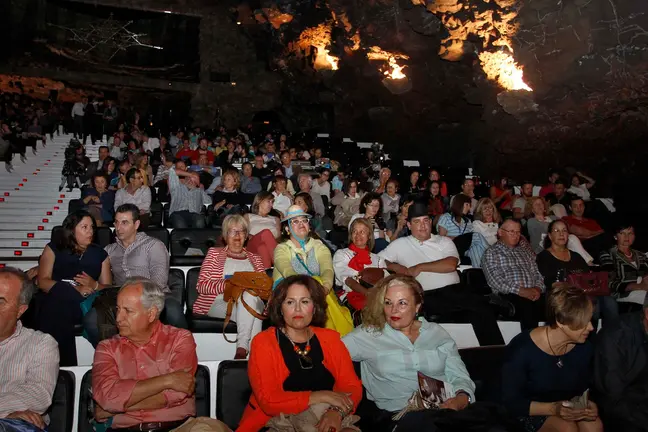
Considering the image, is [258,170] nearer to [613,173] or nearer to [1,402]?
[613,173]

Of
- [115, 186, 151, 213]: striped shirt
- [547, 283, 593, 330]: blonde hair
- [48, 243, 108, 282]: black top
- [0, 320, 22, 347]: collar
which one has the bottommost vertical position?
[0, 320, 22, 347]: collar

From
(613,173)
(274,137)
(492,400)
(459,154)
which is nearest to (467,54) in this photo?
(459,154)

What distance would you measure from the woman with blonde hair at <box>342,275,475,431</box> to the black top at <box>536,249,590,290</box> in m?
2.05

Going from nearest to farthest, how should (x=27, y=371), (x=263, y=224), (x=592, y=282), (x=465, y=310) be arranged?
(x=27, y=371) → (x=465, y=310) → (x=592, y=282) → (x=263, y=224)

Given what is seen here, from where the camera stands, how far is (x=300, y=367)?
262 centimetres

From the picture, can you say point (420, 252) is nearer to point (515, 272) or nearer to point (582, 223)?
point (515, 272)

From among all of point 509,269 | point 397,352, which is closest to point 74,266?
point 397,352

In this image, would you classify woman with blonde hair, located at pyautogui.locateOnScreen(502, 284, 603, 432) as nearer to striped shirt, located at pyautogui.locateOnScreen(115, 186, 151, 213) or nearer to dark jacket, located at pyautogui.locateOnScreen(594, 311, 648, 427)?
dark jacket, located at pyautogui.locateOnScreen(594, 311, 648, 427)

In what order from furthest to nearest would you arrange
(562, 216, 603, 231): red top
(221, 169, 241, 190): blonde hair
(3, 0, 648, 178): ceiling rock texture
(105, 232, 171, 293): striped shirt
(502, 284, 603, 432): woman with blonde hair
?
(3, 0, 648, 178): ceiling rock texture, (221, 169, 241, 190): blonde hair, (562, 216, 603, 231): red top, (105, 232, 171, 293): striped shirt, (502, 284, 603, 432): woman with blonde hair

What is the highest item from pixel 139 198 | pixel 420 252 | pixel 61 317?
pixel 139 198

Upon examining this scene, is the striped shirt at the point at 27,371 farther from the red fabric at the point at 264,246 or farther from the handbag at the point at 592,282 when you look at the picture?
the handbag at the point at 592,282

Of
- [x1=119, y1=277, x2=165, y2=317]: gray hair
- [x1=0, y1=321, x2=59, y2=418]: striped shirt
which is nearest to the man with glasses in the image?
[x1=119, y1=277, x2=165, y2=317]: gray hair

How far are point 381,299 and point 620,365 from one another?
114 cm

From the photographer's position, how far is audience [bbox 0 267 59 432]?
2.37 metres
